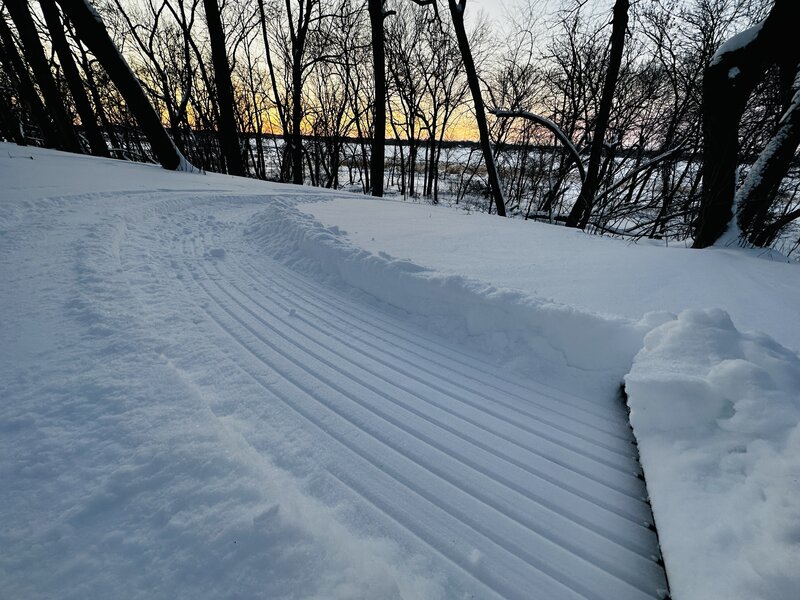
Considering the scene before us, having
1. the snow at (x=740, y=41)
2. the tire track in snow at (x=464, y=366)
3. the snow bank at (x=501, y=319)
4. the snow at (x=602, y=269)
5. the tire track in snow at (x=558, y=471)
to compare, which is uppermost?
the snow at (x=740, y=41)

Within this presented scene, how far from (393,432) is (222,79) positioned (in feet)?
37.2

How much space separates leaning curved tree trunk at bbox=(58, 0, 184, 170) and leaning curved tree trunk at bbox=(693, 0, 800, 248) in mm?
10103

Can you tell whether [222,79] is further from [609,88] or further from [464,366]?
[464,366]

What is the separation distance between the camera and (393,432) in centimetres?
153

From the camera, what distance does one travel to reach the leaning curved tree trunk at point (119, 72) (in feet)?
21.6

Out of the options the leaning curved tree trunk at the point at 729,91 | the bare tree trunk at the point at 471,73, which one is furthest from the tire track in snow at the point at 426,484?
the bare tree trunk at the point at 471,73

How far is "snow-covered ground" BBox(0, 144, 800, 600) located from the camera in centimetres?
97

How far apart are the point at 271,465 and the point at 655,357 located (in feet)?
5.96

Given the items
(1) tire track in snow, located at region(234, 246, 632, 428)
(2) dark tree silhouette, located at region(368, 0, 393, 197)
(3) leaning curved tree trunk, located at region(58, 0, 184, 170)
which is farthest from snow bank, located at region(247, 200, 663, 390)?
(3) leaning curved tree trunk, located at region(58, 0, 184, 170)

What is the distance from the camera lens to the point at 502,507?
1.26 metres

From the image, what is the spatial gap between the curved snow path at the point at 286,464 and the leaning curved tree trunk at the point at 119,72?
23.5ft

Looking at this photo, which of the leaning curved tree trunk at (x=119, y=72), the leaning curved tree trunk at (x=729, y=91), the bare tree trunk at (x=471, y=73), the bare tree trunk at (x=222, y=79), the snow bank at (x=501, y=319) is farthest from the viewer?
the bare tree trunk at (x=222, y=79)

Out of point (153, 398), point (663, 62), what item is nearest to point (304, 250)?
point (153, 398)

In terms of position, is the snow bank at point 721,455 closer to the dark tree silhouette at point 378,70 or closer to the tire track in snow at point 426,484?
the tire track in snow at point 426,484
